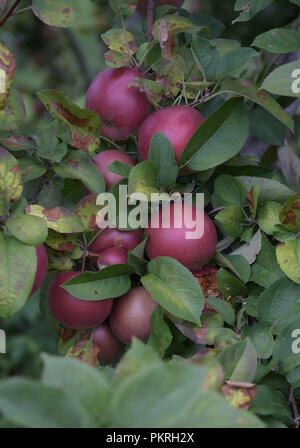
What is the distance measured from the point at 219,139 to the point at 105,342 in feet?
0.97

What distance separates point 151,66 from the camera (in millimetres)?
735

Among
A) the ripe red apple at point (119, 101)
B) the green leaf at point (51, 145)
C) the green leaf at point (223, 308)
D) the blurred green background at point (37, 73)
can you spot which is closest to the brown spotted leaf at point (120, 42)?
the ripe red apple at point (119, 101)

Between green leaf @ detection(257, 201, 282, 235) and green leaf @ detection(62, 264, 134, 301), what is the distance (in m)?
0.17

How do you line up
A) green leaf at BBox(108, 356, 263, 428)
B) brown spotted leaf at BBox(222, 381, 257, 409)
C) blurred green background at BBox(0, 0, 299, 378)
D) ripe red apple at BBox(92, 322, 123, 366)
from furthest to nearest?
blurred green background at BBox(0, 0, 299, 378) < ripe red apple at BBox(92, 322, 123, 366) < brown spotted leaf at BBox(222, 381, 257, 409) < green leaf at BBox(108, 356, 263, 428)

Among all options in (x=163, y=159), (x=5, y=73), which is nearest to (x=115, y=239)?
(x=163, y=159)

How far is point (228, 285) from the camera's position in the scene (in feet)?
2.19

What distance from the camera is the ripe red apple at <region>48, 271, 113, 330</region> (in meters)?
0.67

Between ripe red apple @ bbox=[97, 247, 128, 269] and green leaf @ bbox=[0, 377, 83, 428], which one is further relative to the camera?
ripe red apple @ bbox=[97, 247, 128, 269]

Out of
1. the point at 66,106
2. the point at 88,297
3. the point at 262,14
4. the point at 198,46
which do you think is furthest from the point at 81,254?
the point at 262,14

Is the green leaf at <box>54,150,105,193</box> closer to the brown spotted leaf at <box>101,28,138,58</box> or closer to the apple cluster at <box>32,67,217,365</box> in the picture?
the apple cluster at <box>32,67,217,365</box>

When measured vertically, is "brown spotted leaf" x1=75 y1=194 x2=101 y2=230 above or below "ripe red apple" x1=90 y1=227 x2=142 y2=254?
above

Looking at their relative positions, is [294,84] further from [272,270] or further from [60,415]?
[60,415]

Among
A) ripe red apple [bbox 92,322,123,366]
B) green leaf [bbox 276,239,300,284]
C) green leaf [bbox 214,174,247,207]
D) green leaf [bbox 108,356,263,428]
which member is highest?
green leaf [bbox 108,356,263,428]

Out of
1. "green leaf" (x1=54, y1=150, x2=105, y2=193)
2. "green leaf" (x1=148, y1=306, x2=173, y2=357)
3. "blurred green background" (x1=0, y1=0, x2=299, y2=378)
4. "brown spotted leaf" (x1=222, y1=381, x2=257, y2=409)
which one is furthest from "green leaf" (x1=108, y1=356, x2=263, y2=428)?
"blurred green background" (x1=0, y1=0, x2=299, y2=378)
